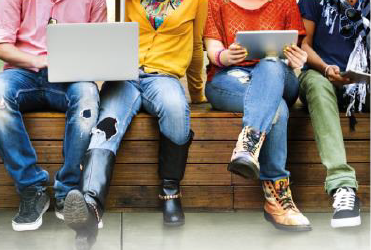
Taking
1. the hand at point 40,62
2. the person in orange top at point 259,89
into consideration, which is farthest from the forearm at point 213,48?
the hand at point 40,62

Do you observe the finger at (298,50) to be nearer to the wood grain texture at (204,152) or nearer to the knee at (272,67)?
the knee at (272,67)

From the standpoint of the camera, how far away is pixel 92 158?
2.39 metres

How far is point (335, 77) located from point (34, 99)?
1.17 meters

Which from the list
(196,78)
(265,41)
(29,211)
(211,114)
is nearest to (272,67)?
(265,41)

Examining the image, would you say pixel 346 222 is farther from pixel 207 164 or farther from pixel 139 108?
pixel 139 108

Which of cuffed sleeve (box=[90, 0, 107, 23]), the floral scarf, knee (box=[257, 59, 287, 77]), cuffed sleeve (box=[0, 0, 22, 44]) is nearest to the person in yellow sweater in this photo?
cuffed sleeve (box=[90, 0, 107, 23])

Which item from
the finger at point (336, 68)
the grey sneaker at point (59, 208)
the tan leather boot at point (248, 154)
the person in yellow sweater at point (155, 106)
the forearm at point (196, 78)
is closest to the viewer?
the person in yellow sweater at point (155, 106)

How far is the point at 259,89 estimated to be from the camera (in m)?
2.53

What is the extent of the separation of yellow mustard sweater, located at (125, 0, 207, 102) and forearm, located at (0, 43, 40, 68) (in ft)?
1.39

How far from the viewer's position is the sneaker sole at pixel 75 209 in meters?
2.16

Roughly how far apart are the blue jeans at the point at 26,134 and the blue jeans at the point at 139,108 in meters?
0.05

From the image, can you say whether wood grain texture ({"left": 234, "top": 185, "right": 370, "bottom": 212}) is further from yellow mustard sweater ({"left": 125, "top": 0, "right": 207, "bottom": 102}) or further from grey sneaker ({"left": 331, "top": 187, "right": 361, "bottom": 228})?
yellow mustard sweater ({"left": 125, "top": 0, "right": 207, "bottom": 102})

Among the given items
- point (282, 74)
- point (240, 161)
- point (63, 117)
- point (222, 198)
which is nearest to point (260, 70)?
point (282, 74)

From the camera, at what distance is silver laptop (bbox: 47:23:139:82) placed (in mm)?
2451
